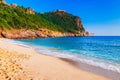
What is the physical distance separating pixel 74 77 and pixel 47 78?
1.70 meters

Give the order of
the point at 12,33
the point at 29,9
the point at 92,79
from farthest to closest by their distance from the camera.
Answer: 1. the point at 29,9
2. the point at 12,33
3. the point at 92,79

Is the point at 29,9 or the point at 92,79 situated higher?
the point at 29,9

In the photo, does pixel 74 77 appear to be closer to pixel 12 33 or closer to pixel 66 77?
pixel 66 77

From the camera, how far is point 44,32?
142000 mm

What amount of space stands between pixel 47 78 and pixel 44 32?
130915 mm

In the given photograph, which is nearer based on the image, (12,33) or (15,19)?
(12,33)

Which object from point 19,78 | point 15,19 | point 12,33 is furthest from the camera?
point 15,19

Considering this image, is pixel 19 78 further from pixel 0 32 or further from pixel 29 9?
pixel 29 9

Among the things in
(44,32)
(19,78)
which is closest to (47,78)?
(19,78)

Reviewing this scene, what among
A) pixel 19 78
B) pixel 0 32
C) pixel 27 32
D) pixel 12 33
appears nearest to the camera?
pixel 19 78

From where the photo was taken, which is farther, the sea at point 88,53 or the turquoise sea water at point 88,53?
the turquoise sea water at point 88,53

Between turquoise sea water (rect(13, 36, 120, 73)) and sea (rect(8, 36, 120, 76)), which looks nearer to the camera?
sea (rect(8, 36, 120, 76))

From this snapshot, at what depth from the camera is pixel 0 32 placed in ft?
307

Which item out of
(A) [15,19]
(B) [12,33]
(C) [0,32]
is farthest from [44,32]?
(C) [0,32]
